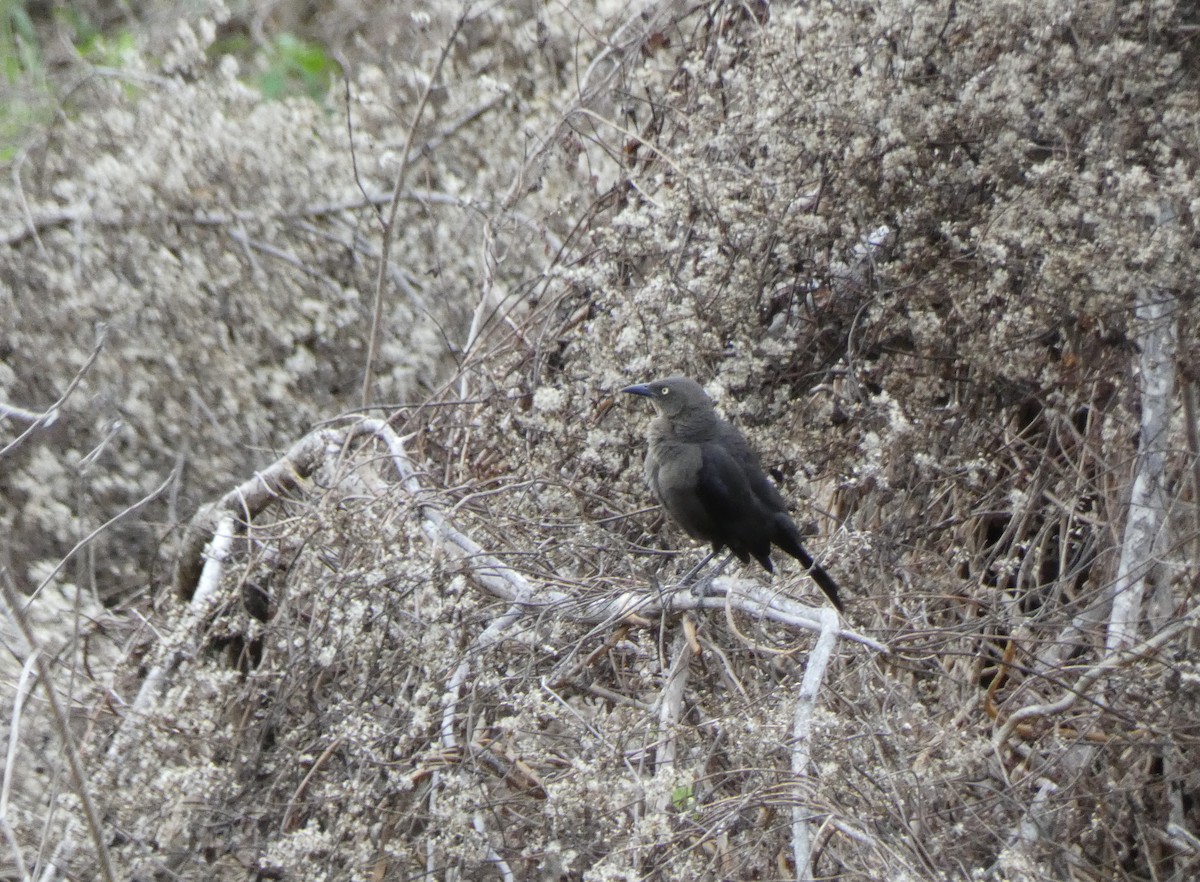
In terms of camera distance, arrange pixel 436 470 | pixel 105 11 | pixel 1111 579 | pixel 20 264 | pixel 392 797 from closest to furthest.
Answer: pixel 392 797
pixel 1111 579
pixel 436 470
pixel 20 264
pixel 105 11

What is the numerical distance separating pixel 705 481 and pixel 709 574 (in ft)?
0.99

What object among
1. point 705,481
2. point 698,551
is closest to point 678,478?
point 705,481

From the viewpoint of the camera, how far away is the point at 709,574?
4.94 meters

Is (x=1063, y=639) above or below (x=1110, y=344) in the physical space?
below

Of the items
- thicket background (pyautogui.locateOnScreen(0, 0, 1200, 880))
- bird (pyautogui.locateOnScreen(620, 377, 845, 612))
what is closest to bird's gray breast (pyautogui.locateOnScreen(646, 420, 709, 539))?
bird (pyautogui.locateOnScreen(620, 377, 845, 612))

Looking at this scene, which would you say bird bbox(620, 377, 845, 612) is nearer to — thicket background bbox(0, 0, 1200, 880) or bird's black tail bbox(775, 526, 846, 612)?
bird's black tail bbox(775, 526, 846, 612)

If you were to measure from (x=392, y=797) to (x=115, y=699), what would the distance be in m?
1.09

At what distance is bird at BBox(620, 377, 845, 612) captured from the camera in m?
4.98

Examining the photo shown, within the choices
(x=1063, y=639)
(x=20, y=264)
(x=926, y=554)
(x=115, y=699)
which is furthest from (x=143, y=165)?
(x=1063, y=639)

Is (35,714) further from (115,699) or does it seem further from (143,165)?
(143,165)

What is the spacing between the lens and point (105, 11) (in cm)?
1047

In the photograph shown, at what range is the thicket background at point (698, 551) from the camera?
413 centimetres

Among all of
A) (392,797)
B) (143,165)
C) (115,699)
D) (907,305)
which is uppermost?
(143,165)

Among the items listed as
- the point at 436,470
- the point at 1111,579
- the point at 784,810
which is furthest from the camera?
the point at 436,470
